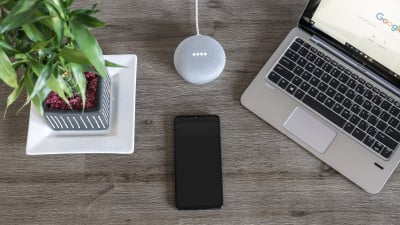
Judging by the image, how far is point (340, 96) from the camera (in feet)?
2.52

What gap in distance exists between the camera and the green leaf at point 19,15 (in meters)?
0.48

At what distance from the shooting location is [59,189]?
0.75 m

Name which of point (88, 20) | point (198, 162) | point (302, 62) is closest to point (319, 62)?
point (302, 62)

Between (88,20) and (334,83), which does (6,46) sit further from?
(334,83)

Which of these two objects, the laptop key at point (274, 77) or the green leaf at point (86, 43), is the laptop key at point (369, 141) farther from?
the green leaf at point (86, 43)

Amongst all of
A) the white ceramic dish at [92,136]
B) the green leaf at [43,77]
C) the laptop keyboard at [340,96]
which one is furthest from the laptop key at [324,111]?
the green leaf at [43,77]

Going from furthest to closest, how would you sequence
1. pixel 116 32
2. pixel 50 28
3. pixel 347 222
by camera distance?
pixel 116 32 < pixel 347 222 < pixel 50 28

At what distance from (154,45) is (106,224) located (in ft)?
1.02

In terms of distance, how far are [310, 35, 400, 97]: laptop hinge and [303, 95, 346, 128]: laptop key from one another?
0.09m

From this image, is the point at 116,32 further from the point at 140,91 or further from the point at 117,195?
the point at 117,195

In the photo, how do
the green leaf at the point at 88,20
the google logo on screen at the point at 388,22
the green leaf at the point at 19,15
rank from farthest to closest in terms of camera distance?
1. the google logo on screen at the point at 388,22
2. the green leaf at the point at 88,20
3. the green leaf at the point at 19,15

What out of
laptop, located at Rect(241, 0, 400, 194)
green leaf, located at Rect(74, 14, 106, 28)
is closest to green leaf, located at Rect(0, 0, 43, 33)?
green leaf, located at Rect(74, 14, 106, 28)

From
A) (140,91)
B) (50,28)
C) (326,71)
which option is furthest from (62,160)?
(326,71)

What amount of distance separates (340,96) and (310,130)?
0.07m
